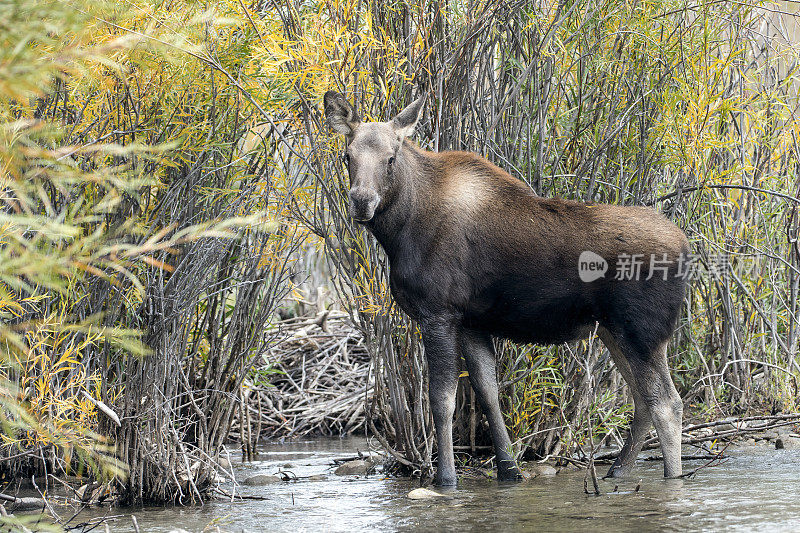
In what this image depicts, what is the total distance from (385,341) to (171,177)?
184 centimetres

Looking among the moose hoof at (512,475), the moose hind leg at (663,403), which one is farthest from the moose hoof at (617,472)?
the moose hoof at (512,475)

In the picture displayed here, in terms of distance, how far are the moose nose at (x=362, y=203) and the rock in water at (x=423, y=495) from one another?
168cm

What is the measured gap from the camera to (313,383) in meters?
9.90

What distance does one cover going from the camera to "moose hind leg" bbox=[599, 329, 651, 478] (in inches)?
234

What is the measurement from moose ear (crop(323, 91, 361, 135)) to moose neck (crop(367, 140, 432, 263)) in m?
0.36

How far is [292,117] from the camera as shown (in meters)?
6.25

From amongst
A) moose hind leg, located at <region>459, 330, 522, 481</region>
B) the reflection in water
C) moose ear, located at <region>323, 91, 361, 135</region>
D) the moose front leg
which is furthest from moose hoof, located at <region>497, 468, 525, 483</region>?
moose ear, located at <region>323, 91, 361, 135</region>

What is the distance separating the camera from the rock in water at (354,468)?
666cm

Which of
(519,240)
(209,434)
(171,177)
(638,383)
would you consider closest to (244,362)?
(209,434)

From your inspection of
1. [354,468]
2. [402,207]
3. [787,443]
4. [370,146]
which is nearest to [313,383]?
[354,468]

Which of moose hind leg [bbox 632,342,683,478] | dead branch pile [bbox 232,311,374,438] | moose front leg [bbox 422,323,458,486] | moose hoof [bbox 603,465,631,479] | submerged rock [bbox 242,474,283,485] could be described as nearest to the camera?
moose hind leg [bbox 632,342,683,478]

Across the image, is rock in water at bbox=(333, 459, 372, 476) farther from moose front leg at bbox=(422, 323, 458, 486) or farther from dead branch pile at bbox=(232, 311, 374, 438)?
dead branch pile at bbox=(232, 311, 374, 438)

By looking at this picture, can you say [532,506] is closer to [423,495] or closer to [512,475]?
[423,495]

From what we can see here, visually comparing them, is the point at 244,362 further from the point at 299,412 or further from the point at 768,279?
the point at 768,279
